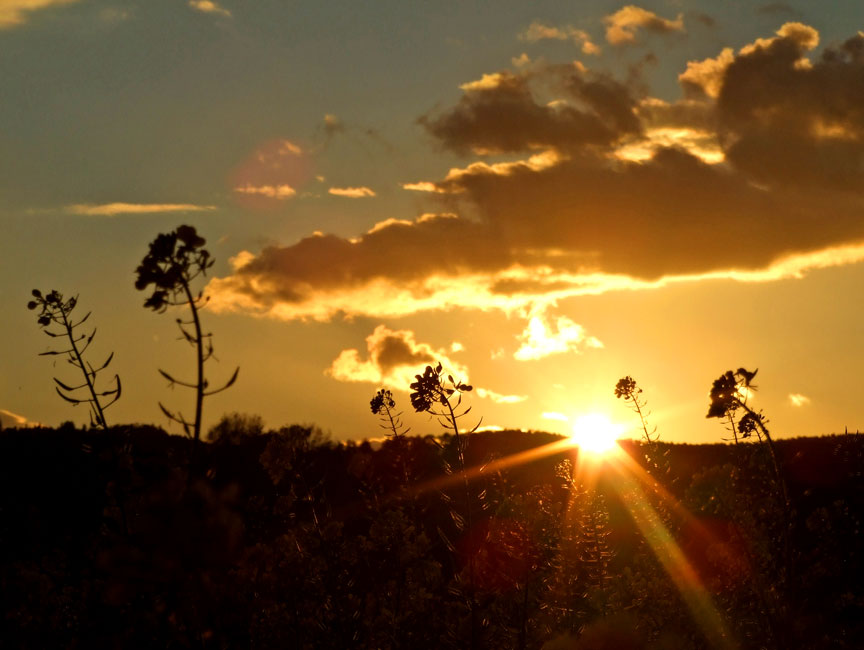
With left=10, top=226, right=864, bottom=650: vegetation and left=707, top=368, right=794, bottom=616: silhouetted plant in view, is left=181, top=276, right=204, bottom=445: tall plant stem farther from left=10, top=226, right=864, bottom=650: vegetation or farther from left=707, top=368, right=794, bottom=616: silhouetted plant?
left=707, top=368, right=794, bottom=616: silhouetted plant

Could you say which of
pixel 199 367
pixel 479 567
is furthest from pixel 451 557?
pixel 199 367

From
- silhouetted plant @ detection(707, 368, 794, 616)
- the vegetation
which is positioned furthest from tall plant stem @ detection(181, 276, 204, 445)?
silhouetted plant @ detection(707, 368, 794, 616)

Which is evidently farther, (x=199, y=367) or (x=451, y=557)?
(x=451, y=557)

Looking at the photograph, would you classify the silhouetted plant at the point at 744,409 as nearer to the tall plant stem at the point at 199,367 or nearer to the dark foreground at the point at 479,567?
the dark foreground at the point at 479,567

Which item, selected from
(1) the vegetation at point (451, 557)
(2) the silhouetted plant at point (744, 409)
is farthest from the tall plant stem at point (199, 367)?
(2) the silhouetted plant at point (744, 409)

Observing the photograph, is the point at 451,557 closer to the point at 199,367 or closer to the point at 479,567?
the point at 479,567

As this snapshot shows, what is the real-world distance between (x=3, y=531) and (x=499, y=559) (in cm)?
642

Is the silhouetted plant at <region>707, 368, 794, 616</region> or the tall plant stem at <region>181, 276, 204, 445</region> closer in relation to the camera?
the tall plant stem at <region>181, 276, 204, 445</region>

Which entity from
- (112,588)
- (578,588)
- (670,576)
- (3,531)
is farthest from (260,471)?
(112,588)

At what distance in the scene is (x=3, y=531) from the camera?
9.97 metres

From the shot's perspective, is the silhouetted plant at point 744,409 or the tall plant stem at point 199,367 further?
the silhouetted plant at point 744,409

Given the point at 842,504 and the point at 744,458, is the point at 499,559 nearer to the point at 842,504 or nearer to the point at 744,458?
the point at 744,458

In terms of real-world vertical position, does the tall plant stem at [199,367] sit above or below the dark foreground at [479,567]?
above

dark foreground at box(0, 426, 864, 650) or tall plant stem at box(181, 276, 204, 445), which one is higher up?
tall plant stem at box(181, 276, 204, 445)
